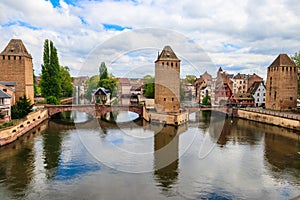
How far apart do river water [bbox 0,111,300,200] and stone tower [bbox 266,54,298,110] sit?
1230cm

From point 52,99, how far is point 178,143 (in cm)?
2533

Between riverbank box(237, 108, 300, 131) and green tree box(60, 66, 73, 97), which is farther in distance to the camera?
green tree box(60, 66, 73, 97)

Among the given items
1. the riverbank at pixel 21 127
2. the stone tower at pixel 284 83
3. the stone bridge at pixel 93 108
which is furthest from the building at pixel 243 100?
the riverbank at pixel 21 127

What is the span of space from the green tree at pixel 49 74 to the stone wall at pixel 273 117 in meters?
31.8

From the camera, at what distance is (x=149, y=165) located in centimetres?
1695

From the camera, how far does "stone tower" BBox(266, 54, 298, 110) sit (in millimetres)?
38062

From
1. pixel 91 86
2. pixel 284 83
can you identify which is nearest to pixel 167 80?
pixel 284 83

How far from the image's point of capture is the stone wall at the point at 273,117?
3050 centimetres

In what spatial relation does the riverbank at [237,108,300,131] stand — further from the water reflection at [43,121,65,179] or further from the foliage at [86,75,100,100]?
the foliage at [86,75,100,100]

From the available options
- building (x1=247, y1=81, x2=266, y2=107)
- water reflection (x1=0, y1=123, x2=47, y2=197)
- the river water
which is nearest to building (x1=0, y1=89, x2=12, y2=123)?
the river water

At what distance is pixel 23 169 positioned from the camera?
1560 cm

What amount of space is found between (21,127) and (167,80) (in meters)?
18.7

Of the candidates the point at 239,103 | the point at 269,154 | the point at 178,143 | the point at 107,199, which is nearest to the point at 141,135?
the point at 178,143

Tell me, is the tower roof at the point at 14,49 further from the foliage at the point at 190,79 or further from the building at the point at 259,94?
the foliage at the point at 190,79
